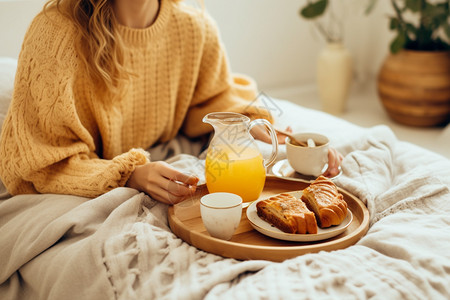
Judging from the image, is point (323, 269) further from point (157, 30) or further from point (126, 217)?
point (157, 30)

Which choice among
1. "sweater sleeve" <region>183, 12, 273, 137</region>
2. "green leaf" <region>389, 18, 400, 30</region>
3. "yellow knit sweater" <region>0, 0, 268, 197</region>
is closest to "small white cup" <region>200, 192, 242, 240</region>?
"yellow knit sweater" <region>0, 0, 268, 197</region>

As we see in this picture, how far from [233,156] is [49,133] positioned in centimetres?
48

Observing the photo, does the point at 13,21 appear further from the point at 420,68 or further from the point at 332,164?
the point at 420,68

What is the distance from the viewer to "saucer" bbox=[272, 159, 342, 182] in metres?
1.29

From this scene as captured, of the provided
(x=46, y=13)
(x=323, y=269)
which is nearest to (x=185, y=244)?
(x=323, y=269)

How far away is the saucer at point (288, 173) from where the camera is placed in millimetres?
1286

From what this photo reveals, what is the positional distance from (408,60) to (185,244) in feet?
7.12

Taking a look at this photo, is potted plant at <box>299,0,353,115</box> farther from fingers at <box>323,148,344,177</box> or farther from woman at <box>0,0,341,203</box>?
fingers at <box>323,148,344,177</box>

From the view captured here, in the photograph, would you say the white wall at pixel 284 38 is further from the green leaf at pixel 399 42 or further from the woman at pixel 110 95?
the woman at pixel 110 95

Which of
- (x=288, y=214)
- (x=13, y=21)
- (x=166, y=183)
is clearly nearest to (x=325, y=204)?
(x=288, y=214)

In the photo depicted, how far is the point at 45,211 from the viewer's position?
112 centimetres

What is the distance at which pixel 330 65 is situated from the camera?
3051 mm

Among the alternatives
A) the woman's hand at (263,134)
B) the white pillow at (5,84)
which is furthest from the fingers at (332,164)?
the white pillow at (5,84)

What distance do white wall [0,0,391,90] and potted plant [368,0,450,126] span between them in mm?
531
